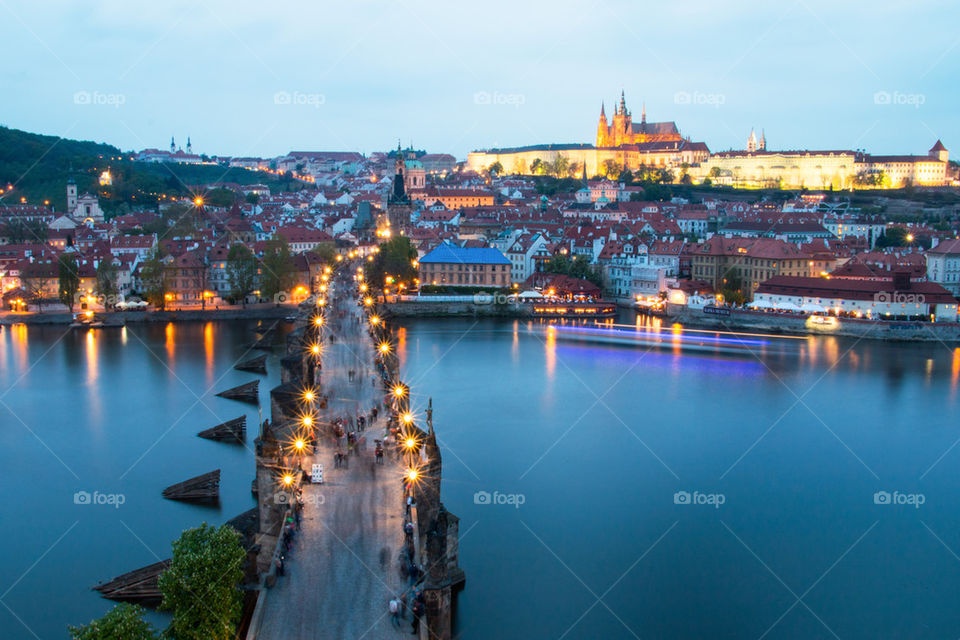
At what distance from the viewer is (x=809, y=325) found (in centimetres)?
1619

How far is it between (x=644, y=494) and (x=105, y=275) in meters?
14.3

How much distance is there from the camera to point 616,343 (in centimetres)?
1466

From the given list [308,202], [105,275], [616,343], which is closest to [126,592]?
[616,343]

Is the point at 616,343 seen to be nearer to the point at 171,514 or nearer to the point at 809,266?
the point at 809,266

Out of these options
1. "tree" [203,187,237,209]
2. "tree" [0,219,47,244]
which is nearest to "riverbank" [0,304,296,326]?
"tree" [0,219,47,244]

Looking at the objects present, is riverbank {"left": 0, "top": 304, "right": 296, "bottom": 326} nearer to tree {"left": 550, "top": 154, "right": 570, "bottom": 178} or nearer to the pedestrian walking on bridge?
the pedestrian walking on bridge

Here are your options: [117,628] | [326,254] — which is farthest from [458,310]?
[117,628]

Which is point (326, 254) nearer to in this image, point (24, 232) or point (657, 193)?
point (24, 232)

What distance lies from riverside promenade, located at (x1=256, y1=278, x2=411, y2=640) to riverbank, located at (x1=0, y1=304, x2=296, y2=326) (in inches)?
462

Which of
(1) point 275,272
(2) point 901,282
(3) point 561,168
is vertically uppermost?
(3) point 561,168

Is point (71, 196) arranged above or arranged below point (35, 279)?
above

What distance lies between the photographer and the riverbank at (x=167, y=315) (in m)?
16.3

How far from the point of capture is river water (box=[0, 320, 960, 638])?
536cm

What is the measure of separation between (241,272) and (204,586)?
14.8m
